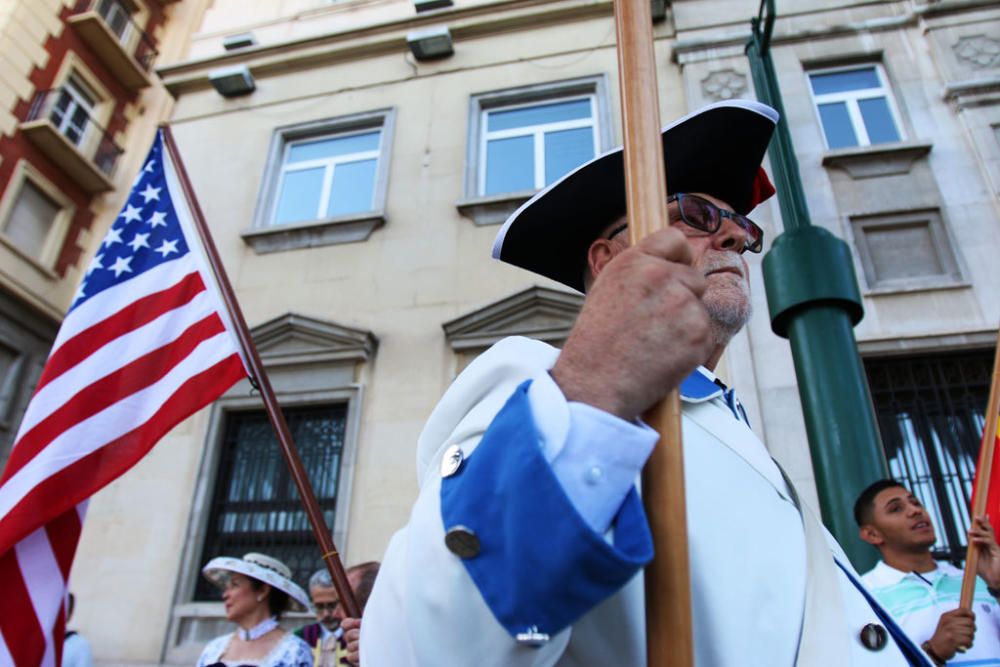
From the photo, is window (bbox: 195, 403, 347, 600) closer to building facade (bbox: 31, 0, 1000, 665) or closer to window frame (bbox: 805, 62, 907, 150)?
building facade (bbox: 31, 0, 1000, 665)

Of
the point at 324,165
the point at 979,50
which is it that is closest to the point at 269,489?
the point at 324,165

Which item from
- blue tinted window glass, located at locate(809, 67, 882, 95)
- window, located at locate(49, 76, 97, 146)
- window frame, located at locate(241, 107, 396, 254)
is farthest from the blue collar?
window, located at locate(49, 76, 97, 146)

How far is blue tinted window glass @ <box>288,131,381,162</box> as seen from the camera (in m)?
8.88

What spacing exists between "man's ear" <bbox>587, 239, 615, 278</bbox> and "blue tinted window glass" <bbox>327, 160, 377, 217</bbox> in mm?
6956

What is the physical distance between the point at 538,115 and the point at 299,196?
3249mm

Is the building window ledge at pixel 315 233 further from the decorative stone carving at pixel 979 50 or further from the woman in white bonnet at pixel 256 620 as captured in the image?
the decorative stone carving at pixel 979 50

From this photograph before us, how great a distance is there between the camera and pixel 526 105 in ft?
28.3

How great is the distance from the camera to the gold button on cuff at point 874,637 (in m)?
0.98

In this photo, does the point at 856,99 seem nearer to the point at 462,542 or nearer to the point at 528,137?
the point at 528,137

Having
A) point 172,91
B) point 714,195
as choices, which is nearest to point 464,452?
point 714,195

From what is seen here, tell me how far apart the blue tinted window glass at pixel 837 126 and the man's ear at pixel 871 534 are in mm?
5546

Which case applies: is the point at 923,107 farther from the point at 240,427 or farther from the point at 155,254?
the point at 240,427

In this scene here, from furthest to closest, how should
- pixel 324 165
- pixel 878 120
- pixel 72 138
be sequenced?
pixel 72 138
pixel 324 165
pixel 878 120

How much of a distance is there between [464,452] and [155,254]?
306cm
